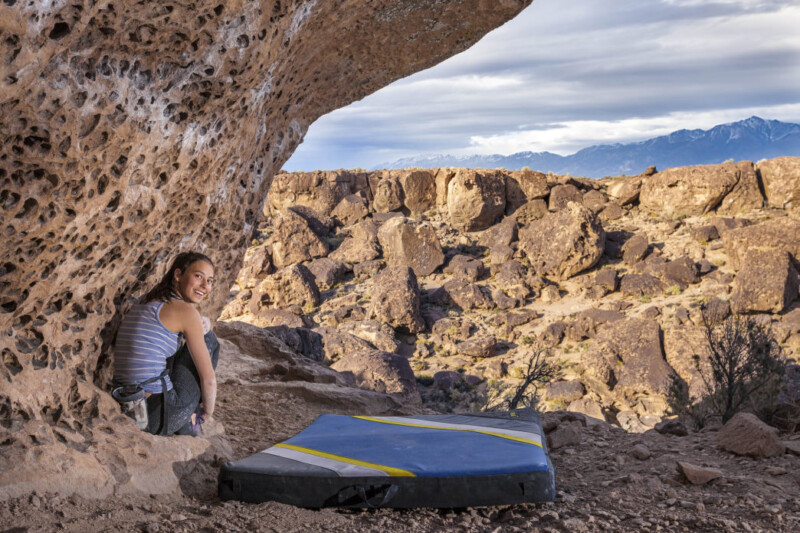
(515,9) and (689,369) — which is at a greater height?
(515,9)

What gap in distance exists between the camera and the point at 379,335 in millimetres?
17500

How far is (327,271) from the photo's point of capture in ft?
72.9

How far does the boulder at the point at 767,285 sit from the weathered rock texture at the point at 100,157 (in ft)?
53.1

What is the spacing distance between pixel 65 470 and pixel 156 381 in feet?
2.40

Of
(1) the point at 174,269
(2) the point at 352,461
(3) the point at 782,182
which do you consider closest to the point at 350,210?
(3) the point at 782,182

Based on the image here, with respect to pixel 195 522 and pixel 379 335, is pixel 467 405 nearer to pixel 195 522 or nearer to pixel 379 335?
pixel 379 335

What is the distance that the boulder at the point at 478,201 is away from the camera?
24.9m

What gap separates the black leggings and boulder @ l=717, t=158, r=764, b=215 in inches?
889

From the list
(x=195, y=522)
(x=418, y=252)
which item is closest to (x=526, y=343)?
(x=418, y=252)

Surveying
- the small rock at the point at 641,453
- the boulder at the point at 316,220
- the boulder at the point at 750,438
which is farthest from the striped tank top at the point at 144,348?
the boulder at the point at 316,220

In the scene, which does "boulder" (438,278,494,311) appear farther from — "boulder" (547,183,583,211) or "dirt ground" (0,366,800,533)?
"dirt ground" (0,366,800,533)

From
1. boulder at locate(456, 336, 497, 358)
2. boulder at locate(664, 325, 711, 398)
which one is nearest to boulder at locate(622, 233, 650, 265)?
boulder at locate(664, 325, 711, 398)

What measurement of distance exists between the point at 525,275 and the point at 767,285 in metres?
7.12

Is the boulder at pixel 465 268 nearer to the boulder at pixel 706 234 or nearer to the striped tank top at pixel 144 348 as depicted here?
the boulder at pixel 706 234
